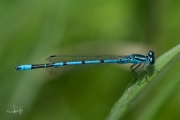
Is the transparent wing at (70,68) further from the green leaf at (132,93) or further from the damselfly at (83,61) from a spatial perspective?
the green leaf at (132,93)

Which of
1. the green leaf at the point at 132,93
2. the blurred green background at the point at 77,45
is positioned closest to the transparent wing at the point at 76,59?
the blurred green background at the point at 77,45

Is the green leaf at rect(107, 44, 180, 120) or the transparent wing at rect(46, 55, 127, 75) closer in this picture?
the green leaf at rect(107, 44, 180, 120)

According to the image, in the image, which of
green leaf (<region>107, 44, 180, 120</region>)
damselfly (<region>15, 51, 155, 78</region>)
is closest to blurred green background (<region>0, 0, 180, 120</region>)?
damselfly (<region>15, 51, 155, 78</region>)

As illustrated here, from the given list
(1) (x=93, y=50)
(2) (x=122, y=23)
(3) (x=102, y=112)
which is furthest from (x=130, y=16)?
(3) (x=102, y=112)

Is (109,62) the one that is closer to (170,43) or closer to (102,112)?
(102,112)

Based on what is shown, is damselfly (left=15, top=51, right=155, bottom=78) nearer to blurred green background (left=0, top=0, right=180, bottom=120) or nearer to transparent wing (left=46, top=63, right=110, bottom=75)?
transparent wing (left=46, top=63, right=110, bottom=75)

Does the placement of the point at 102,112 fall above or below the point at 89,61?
below

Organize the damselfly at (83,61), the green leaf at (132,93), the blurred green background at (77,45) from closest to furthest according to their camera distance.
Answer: the green leaf at (132,93)
the blurred green background at (77,45)
the damselfly at (83,61)

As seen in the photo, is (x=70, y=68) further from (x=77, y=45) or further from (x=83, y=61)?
(x=77, y=45)

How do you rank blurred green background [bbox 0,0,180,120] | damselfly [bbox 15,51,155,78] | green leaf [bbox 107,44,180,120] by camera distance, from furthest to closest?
1. damselfly [bbox 15,51,155,78]
2. blurred green background [bbox 0,0,180,120]
3. green leaf [bbox 107,44,180,120]
